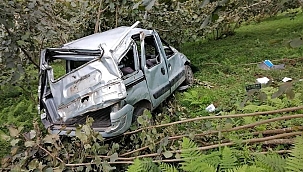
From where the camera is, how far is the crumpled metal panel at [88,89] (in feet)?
14.6

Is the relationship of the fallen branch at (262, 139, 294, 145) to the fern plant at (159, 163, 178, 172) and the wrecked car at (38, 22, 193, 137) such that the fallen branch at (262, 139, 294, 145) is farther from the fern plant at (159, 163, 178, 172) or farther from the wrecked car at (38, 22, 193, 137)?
the wrecked car at (38, 22, 193, 137)

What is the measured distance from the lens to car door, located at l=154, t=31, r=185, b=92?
20.9 ft

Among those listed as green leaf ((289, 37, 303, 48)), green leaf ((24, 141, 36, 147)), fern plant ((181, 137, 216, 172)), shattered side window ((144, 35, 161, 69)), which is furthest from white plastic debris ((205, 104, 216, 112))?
green leaf ((289, 37, 303, 48))

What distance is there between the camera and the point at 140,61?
5.42m

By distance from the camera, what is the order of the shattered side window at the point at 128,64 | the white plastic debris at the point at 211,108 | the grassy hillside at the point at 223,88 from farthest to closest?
the white plastic debris at the point at 211,108 → the shattered side window at the point at 128,64 → the grassy hillside at the point at 223,88

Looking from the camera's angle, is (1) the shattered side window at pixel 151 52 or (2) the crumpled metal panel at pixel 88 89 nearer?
(2) the crumpled metal panel at pixel 88 89

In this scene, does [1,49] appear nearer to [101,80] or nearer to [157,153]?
[101,80]

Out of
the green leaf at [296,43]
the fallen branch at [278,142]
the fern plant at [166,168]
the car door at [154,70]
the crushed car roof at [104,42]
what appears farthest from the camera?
the car door at [154,70]

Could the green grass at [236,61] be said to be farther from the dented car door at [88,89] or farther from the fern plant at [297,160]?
the fern plant at [297,160]

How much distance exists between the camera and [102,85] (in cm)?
450

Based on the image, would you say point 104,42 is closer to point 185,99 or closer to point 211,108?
point 185,99

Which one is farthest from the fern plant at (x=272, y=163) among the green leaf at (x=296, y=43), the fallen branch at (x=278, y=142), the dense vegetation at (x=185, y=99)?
the green leaf at (x=296, y=43)

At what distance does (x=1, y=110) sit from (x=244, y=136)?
635 cm

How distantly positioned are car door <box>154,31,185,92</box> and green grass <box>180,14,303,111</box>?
0.40 meters
